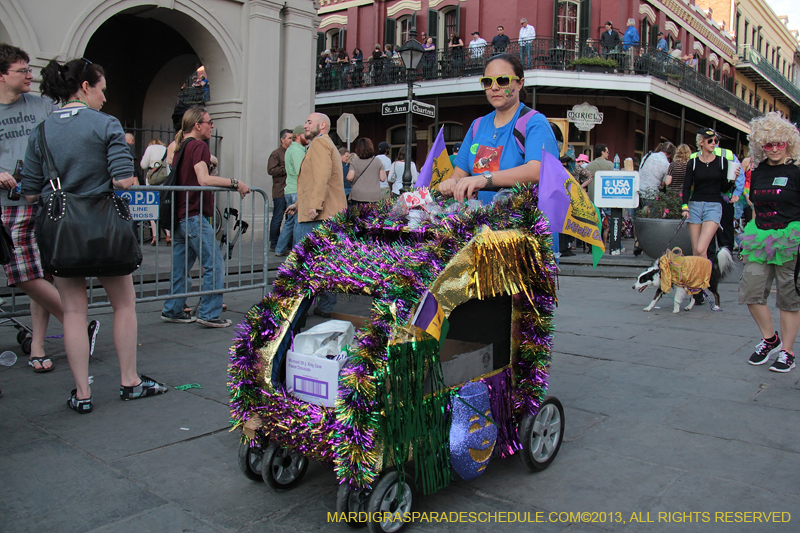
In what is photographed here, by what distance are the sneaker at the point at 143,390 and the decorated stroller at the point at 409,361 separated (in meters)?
1.45

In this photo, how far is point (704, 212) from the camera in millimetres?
7250

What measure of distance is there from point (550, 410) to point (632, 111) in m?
24.6

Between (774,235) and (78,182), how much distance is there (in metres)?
4.75

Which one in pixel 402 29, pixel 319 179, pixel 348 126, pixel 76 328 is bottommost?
pixel 76 328

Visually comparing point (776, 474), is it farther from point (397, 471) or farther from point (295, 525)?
point (295, 525)

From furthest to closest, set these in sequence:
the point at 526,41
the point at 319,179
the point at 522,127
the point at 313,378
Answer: the point at 526,41
the point at 319,179
the point at 522,127
the point at 313,378

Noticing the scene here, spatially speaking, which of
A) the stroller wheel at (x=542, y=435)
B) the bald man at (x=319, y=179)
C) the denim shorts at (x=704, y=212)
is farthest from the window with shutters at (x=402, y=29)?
the stroller wheel at (x=542, y=435)

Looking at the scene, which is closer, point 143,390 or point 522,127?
point 522,127

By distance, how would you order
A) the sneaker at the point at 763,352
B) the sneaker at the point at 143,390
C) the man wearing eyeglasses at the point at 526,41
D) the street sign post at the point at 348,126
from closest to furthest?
the sneaker at the point at 143,390 < the sneaker at the point at 763,352 < the street sign post at the point at 348,126 < the man wearing eyeglasses at the point at 526,41

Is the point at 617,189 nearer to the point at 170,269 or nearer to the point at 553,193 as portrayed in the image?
the point at 170,269

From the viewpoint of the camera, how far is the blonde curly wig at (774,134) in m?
4.79

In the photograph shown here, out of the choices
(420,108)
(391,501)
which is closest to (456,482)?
(391,501)

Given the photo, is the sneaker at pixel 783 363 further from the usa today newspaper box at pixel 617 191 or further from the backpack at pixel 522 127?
the usa today newspaper box at pixel 617 191

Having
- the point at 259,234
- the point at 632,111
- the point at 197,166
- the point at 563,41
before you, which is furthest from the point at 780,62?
the point at 197,166
